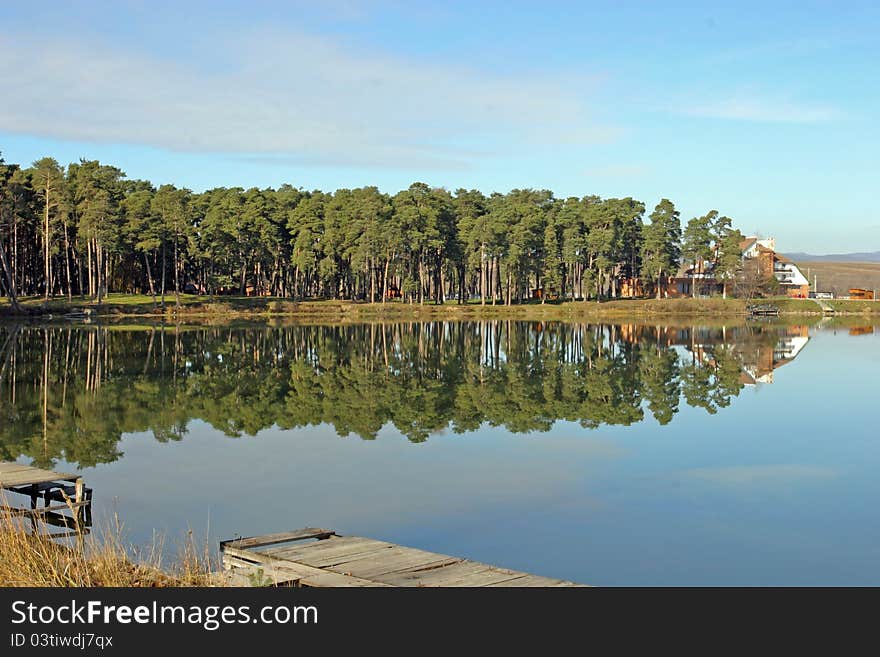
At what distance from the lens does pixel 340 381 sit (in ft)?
113

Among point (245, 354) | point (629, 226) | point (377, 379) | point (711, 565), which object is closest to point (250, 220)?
point (629, 226)

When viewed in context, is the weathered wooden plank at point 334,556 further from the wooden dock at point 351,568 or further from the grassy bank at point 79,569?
the grassy bank at point 79,569

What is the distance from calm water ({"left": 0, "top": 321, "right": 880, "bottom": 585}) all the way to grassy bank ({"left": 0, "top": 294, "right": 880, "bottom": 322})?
36.2 metres

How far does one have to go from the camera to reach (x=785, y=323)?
89.6 meters

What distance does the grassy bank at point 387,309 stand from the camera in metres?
80.6

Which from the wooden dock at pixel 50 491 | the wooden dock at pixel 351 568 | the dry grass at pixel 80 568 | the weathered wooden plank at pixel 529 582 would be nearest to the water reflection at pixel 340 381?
the wooden dock at pixel 50 491

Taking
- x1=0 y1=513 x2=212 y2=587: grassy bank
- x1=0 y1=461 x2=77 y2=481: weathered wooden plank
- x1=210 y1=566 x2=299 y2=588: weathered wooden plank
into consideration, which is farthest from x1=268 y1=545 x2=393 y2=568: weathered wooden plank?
x1=0 y1=461 x2=77 y2=481: weathered wooden plank

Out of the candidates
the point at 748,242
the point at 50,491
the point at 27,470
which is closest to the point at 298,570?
the point at 50,491

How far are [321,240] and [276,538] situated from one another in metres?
88.3

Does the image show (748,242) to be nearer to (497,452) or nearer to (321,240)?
(321,240)

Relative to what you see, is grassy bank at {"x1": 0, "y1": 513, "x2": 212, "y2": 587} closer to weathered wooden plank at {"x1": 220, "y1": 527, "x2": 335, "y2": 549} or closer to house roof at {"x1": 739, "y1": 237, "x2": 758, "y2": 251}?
weathered wooden plank at {"x1": 220, "y1": 527, "x2": 335, "y2": 549}
